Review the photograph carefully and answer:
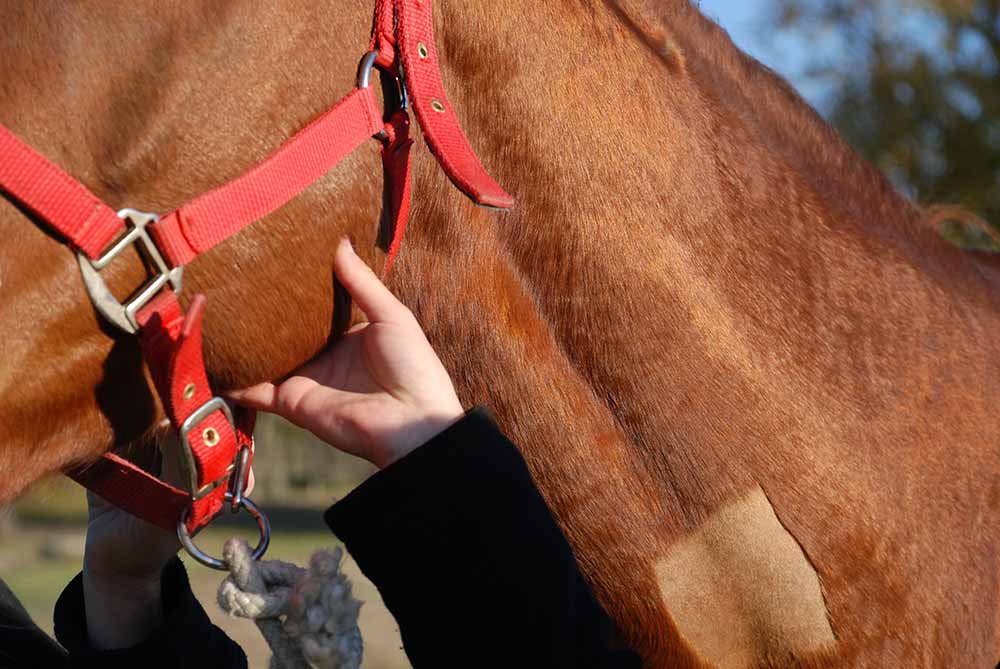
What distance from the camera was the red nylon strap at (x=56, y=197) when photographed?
1.29m

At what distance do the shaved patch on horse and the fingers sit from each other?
574 millimetres

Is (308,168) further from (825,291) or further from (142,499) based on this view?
(825,291)

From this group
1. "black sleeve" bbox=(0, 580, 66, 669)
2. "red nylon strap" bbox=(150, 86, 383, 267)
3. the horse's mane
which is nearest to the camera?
"red nylon strap" bbox=(150, 86, 383, 267)

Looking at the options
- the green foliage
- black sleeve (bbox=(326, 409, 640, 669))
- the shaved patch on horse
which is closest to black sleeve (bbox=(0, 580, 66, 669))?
black sleeve (bbox=(326, 409, 640, 669))

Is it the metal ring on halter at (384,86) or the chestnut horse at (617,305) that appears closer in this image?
the chestnut horse at (617,305)

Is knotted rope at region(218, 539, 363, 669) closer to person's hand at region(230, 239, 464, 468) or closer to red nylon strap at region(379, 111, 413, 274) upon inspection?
person's hand at region(230, 239, 464, 468)

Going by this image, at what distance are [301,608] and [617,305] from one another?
0.63 m

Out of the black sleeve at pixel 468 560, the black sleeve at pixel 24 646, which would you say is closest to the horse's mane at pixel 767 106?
the black sleeve at pixel 468 560

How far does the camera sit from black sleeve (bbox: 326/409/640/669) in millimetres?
1447

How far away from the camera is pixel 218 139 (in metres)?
1.42

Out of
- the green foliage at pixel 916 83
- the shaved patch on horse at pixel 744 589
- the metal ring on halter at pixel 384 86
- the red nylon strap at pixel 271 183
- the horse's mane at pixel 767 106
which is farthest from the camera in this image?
the green foliage at pixel 916 83

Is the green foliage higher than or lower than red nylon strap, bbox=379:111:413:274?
higher

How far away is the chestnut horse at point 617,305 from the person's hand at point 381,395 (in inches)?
2.4

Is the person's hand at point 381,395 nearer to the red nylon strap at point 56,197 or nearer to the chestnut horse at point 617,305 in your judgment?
the chestnut horse at point 617,305
